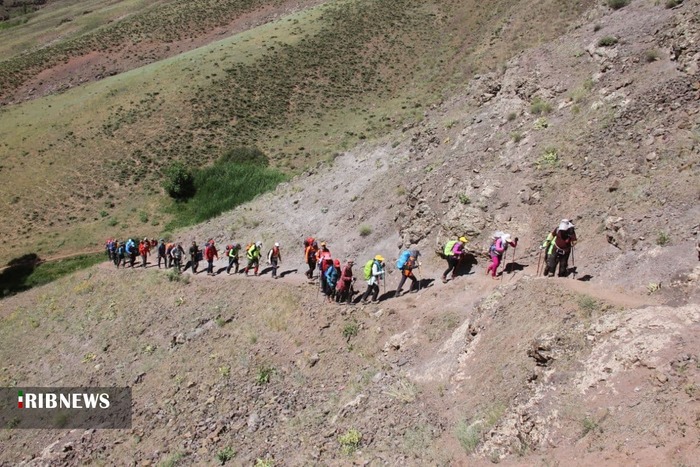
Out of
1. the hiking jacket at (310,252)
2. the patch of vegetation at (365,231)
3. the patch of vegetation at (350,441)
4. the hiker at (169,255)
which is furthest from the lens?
the hiker at (169,255)

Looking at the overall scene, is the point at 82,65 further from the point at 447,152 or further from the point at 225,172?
the point at 447,152

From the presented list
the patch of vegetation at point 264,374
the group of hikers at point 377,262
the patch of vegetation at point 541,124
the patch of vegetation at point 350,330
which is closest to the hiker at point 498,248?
the group of hikers at point 377,262

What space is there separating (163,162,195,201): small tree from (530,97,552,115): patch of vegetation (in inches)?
1208

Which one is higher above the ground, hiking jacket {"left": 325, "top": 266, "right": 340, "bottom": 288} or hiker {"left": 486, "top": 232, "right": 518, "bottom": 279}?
hiker {"left": 486, "top": 232, "right": 518, "bottom": 279}

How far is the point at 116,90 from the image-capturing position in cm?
5741

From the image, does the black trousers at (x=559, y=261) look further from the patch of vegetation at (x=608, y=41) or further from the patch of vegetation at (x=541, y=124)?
the patch of vegetation at (x=608, y=41)

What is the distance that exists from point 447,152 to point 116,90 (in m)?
44.8

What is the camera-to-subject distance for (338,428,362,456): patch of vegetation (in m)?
11.9

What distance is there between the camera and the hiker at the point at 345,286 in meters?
18.2

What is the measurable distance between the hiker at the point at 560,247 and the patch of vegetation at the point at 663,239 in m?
1.91

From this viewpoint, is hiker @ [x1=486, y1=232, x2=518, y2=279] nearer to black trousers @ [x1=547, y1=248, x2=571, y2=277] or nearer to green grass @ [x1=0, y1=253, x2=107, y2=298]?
black trousers @ [x1=547, y1=248, x2=571, y2=277]

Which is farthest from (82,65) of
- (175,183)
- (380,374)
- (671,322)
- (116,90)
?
(671,322)

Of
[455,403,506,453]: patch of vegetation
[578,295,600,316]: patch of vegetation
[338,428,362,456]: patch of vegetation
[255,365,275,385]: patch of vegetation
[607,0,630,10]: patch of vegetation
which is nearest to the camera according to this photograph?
[455,403,506,453]: patch of vegetation

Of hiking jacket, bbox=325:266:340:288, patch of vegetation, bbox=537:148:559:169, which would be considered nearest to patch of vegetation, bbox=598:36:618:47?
patch of vegetation, bbox=537:148:559:169
